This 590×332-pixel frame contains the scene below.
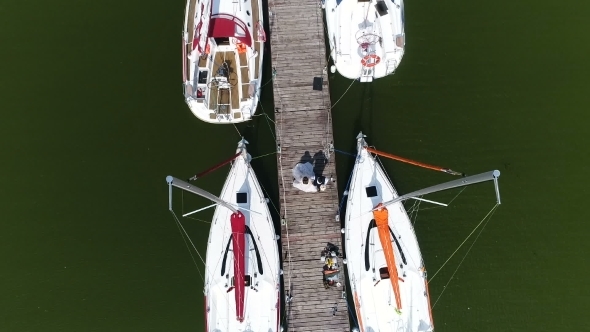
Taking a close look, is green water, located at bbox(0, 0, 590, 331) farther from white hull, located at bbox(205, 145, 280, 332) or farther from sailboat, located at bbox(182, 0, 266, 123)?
white hull, located at bbox(205, 145, 280, 332)

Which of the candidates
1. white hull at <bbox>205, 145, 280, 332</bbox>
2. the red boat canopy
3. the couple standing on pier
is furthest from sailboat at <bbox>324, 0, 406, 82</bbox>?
white hull at <bbox>205, 145, 280, 332</bbox>

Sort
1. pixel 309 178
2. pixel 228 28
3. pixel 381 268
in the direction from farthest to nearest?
1. pixel 309 178
2. pixel 228 28
3. pixel 381 268

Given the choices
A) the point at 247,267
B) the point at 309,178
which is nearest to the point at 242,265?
the point at 247,267

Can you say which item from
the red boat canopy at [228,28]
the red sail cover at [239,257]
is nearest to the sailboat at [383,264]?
the red sail cover at [239,257]

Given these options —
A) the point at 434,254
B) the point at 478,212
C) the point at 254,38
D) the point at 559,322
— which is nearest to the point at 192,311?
the point at 434,254

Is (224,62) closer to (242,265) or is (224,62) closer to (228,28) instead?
(228,28)

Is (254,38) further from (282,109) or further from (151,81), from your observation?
(151,81)
